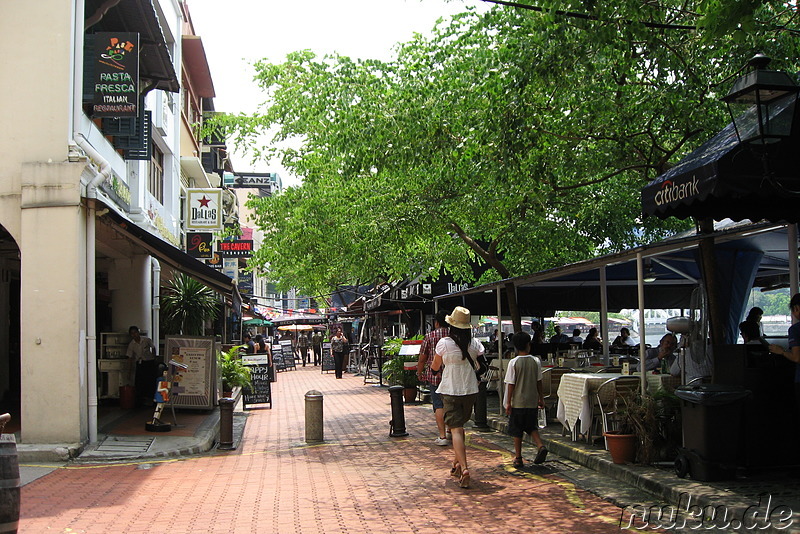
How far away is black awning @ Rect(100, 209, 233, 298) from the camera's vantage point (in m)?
12.1

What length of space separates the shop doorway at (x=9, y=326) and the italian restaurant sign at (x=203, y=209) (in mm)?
5179

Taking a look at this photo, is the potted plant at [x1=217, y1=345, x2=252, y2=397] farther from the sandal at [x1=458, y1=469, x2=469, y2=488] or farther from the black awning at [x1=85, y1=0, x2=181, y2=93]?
the sandal at [x1=458, y1=469, x2=469, y2=488]

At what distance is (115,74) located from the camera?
1317 cm

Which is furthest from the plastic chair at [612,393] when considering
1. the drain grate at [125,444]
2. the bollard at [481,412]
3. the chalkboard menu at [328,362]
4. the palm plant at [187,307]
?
the chalkboard menu at [328,362]

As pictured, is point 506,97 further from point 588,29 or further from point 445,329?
point 445,329

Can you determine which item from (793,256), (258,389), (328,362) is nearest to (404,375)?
(258,389)

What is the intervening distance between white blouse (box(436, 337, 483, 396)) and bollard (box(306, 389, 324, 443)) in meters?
4.20

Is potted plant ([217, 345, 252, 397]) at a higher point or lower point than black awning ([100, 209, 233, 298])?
lower

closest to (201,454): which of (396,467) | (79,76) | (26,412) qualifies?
(26,412)

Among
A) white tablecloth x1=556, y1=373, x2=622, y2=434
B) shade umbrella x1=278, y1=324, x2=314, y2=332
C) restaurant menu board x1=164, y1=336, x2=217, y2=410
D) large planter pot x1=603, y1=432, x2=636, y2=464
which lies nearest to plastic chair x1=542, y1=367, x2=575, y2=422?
white tablecloth x1=556, y1=373, x2=622, y2=434

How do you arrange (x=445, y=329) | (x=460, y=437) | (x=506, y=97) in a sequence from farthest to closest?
(x=445, y=329)
(x=506, y=97)
(x=460, y=437)

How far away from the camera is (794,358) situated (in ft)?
24.3

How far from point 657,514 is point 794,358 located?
6.47 ft

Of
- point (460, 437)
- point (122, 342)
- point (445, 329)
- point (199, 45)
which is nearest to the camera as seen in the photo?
point (460, 437)
